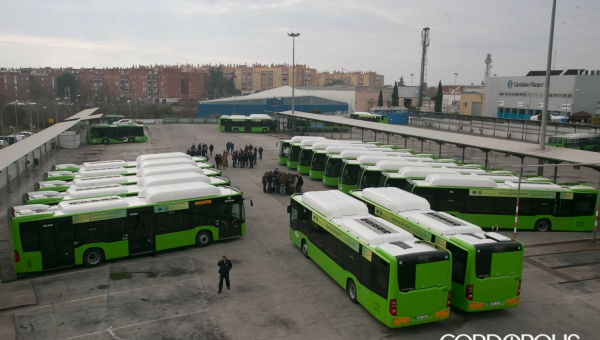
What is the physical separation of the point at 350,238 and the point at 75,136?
4192 cm

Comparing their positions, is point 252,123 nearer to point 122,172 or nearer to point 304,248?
point 122,172

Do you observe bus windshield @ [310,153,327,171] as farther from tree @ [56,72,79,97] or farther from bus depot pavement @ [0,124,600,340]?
tree @ [56,72,79,97]

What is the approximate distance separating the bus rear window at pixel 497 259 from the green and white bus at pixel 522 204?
26.7 feet

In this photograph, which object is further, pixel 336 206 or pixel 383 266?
pixel 336 206

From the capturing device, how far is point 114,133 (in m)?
50.8

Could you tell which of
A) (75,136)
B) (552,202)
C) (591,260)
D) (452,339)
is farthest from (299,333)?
(75,136)

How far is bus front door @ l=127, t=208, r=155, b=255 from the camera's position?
52.3 feet

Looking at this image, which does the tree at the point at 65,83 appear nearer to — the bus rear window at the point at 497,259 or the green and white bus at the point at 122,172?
the green and white bus at the point at 122,172

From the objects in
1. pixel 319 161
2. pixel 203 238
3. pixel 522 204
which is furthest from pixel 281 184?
pixel 522 204

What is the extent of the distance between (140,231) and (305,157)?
1659 centimetres

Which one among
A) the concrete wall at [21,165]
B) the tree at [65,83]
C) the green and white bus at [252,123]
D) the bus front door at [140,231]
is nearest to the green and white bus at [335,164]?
the bus front door at [140,231]

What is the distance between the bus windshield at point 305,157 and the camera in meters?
31.2

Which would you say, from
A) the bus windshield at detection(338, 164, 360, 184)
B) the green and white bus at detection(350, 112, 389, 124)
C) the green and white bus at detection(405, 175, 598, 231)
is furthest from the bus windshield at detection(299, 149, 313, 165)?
the green and white bus at detection(350, 112, 389, 124)

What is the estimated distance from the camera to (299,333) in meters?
11.0
